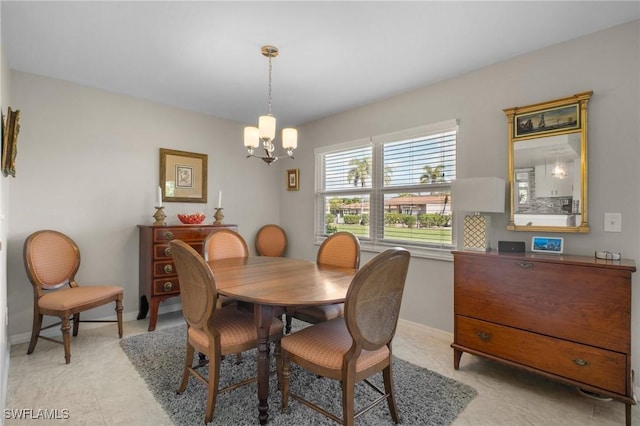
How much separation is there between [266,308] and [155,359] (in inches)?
55.4

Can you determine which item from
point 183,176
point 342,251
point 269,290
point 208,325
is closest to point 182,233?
point 183,176

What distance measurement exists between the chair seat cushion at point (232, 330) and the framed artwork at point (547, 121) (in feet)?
7.54

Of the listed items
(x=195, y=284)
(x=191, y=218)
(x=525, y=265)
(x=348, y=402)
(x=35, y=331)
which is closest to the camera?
(x=348, y=402)

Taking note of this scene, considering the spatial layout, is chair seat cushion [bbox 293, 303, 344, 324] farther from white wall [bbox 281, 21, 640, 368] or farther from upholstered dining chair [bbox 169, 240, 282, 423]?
white wall [bbox 281, 21, 640, 368]

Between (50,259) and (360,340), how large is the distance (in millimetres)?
2829

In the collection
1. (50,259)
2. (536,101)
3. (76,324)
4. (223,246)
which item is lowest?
(76,324)

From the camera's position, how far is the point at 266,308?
64.9 inches

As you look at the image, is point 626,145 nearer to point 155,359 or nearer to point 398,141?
point 398,141

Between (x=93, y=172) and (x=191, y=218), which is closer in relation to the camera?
(x=93, y=172)

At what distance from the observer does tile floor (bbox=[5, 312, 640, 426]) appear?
1773mm

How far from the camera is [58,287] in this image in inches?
112

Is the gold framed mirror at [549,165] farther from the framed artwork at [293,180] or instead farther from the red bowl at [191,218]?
the red bowl at [191,218]

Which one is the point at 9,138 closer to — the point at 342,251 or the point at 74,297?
the point at 74,297

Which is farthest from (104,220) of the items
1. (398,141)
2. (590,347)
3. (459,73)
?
(590,347)
